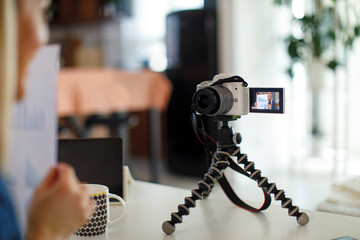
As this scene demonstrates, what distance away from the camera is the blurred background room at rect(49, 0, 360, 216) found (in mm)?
2773

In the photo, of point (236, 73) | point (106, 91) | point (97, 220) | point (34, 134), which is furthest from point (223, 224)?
point (236, 73)

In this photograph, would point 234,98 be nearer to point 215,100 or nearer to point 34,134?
point 215,100

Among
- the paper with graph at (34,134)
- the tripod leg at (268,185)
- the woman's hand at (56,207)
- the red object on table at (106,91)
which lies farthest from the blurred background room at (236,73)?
the woman's hand at (56,207)

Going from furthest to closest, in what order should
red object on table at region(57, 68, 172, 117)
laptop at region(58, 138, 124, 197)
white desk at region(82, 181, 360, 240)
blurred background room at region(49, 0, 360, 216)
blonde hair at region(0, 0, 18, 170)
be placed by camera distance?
blurred background room at region(49, 0, 360, 216) < red object on table at region(57, 68, 172, 117) < laptop at region(58, 138, 124, 197) < white desk at region(82, 181, 360, 240) < blonde hair at region(0, 0, 18, 170)

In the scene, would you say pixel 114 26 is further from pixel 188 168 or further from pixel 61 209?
pixel 61 209

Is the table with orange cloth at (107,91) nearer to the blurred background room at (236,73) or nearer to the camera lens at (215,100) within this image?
the blurred background room at (236,73)

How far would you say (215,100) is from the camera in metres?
0.71

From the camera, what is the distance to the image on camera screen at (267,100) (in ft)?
2.42

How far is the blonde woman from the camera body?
1.12 ft

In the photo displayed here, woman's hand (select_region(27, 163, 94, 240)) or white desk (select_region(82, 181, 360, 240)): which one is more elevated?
woman's hand (select_region(27, 163, 94, 240))

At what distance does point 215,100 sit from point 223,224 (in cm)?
21

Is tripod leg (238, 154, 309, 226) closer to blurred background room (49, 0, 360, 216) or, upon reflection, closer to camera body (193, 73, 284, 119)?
camera body (193, 73, 284, 119)

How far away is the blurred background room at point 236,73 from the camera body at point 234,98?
1687mm

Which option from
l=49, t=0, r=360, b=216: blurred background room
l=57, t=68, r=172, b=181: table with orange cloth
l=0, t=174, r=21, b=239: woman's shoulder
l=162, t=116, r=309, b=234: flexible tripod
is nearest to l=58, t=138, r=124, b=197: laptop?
l=162, t=116, r=309, b=234: flexible tripod
